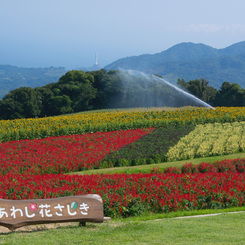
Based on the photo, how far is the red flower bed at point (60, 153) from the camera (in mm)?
14930

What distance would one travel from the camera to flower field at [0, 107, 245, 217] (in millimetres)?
9539

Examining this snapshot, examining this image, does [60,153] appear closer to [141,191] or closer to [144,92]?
[141,191]

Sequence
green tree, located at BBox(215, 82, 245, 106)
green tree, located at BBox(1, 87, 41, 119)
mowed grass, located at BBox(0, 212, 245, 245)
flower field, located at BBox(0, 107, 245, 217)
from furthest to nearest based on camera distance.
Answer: green tree, located at BBox(215, 82, 245, 106) → green tree, located at BBox(1, 87, 41, 119) → flower field, located at BBox(0, 107, 245, 217) → mowed grass, located at BBox(0, 212, 245, 245)

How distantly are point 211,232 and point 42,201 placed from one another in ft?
10.4

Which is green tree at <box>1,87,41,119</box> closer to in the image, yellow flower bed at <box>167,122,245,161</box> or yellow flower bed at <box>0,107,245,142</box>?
yellow flower bed at <box>0,107,245,142</box>

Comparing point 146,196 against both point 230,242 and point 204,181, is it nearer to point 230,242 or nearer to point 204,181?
point 204,181

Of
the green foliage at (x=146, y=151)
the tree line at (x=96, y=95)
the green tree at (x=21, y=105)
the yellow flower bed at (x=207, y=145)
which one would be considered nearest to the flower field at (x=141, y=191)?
the green foliage at (x=146, y=151)

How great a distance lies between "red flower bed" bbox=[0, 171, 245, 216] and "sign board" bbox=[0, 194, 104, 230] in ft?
5.53

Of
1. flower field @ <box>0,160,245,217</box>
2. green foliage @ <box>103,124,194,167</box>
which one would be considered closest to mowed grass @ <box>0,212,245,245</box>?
flower field @ <box>0,160,245,217</box>

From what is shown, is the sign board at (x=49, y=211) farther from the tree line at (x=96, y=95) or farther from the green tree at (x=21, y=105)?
the green tree at (x=21, y=105)

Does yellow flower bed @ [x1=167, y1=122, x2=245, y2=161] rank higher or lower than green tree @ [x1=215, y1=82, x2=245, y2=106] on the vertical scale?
lower

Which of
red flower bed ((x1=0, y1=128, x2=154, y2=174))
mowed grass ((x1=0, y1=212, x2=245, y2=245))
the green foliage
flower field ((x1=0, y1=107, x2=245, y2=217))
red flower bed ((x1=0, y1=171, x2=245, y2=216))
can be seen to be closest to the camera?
mowed grass ((x1=0, y1=212, x2=245, y2=245))

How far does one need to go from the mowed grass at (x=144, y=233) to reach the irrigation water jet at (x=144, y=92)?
40.4m

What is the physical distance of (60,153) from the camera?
55.7 feet
